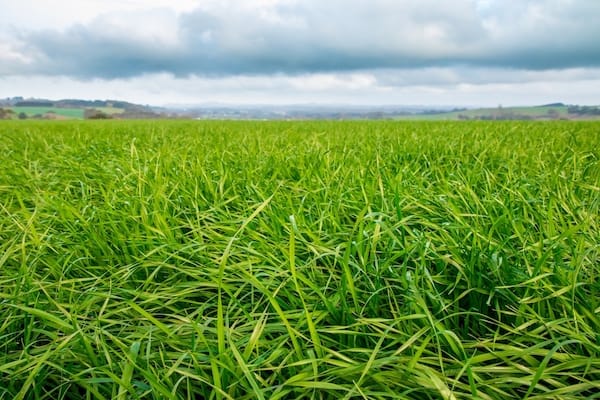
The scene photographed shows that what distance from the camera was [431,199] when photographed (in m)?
1.99

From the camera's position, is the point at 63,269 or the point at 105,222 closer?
the point at 63,269

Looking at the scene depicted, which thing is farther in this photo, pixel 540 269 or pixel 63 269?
pixel 63 269

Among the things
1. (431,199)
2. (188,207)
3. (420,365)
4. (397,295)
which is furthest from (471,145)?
(420,365)

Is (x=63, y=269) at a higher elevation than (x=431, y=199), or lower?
lower

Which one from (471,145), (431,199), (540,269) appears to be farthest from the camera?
(471,145)

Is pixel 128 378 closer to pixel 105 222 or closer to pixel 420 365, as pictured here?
pixel 420 365

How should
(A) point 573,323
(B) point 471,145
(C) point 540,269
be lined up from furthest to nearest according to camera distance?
(B) point 471,145 < (C) point 540,269 < (A) point 573,323

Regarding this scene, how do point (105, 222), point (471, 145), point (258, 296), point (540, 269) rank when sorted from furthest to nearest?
point (471, 145) < point (105, 222) < point (258, 296) < point (540, 269)

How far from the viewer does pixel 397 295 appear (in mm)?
1323

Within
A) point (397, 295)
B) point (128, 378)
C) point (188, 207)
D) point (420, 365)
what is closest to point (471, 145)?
point (188, 207)

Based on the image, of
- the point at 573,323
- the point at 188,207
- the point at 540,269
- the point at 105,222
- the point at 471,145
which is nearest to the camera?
the point at 573,323

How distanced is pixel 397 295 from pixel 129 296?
876 mm

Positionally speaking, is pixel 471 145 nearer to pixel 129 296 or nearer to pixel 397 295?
pixel 397 295

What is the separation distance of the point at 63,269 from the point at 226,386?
0.88m
